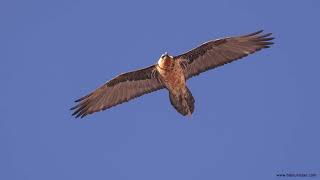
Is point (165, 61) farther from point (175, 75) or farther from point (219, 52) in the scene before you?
point (219, 52)

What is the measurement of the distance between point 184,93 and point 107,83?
2589mm

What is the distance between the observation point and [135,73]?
19.1 m

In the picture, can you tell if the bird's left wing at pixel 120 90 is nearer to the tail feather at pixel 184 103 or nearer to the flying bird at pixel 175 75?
the flying bird at pixel 175 75

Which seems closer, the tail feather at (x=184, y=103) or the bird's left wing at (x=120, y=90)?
the tail feather at (x=184, y=103)

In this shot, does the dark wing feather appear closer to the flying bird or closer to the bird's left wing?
the flying bird

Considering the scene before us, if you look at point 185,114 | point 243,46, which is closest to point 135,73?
point 185,114

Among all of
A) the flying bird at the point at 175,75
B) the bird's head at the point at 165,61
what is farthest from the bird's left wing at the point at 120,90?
the bird's head at the point at 165,61

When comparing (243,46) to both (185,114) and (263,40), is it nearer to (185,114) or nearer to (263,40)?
(263,40)

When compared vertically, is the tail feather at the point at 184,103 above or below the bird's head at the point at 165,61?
below

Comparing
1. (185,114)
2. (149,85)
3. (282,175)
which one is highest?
(149,85)

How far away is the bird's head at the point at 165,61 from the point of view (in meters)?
17.9

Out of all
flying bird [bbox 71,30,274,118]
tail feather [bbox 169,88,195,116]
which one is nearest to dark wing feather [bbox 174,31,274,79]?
flying bird [bbox 71,30,274,118]

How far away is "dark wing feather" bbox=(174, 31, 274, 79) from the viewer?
61.2 feet

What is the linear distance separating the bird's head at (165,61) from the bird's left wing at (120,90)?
29.0 inches
